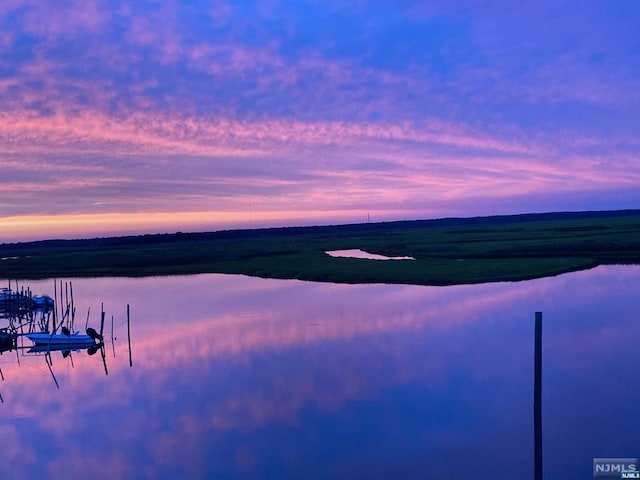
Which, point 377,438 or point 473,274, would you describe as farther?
point 473,274

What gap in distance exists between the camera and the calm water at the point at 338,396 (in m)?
10.5

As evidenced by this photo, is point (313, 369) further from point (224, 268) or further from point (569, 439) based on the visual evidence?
point (224, 268)

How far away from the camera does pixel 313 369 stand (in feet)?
51.9

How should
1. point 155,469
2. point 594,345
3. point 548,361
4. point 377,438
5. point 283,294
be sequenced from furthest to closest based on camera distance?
point 283,294 < point 594,345 < point 548,361 < point 377,438 < point 155,469

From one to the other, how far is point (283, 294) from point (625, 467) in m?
22.9

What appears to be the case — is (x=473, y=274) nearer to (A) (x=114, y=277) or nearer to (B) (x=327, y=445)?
(B) (x=327, y=445)

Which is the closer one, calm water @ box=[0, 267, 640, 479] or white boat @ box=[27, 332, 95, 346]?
calm water @ box=[0, 267, 640, 479]

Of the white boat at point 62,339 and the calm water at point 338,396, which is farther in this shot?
the white boat at point 62,339

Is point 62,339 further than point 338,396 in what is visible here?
Yes

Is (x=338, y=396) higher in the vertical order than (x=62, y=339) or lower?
lower

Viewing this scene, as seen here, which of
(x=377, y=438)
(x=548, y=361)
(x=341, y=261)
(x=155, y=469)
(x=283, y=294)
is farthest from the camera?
(x=341, y=261)

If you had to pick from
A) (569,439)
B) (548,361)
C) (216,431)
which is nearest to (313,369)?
(216,431)

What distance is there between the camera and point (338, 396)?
1360 cm

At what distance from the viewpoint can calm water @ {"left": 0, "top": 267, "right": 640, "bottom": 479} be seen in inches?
413
